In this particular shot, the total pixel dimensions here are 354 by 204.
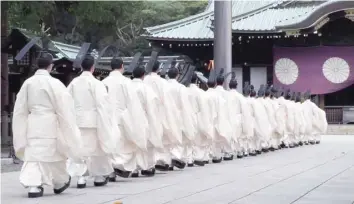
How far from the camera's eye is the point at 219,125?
1431 cm

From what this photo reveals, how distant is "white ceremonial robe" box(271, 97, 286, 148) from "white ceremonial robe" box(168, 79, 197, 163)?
6.65 metres

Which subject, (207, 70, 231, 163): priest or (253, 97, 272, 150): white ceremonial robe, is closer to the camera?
(207, 70, 231, 163): priest

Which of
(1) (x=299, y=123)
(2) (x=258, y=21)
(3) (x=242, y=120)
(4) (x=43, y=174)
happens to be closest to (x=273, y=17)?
(2) (x=258, y=21)

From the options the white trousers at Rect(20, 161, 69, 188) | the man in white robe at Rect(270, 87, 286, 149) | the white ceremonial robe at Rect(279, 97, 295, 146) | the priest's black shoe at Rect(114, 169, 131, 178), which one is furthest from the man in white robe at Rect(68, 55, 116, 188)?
the white ceremonial robe at Rect(279, 97, 295, 146)

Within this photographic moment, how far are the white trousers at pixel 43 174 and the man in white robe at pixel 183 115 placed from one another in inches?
161

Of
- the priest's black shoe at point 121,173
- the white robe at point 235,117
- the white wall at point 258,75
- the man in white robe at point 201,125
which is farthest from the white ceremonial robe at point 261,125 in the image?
the white wall at point 258,75

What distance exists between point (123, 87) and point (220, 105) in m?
4.54

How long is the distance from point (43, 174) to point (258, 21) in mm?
21650

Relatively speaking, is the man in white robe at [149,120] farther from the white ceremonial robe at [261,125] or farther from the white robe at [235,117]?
the white ceremonial robe at [261,125]

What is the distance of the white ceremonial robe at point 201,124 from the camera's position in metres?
13.4

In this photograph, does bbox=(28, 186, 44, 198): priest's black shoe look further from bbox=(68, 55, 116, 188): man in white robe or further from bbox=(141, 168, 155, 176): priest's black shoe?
bbox=(141, 168, 155, 176): priest's black shoe

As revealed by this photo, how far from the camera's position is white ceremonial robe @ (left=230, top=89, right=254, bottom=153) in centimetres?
1580

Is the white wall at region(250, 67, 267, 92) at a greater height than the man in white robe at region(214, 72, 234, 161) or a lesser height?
greater

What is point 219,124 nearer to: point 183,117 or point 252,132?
point 183,117
